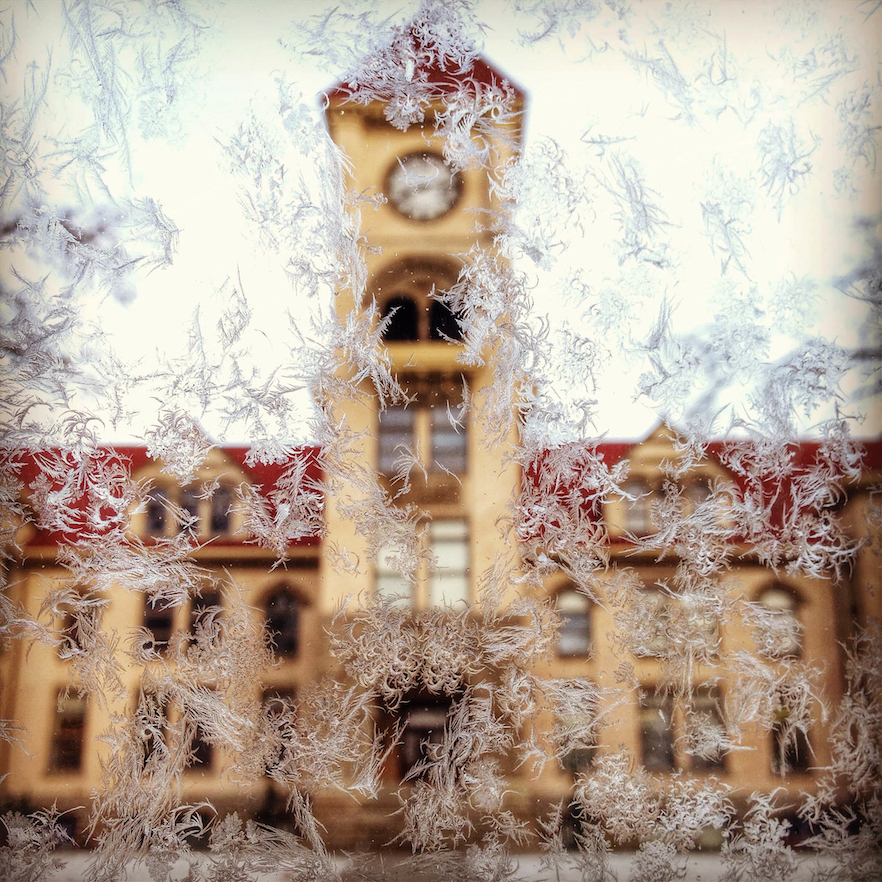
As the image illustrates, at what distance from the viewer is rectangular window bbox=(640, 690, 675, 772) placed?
57.4 inches

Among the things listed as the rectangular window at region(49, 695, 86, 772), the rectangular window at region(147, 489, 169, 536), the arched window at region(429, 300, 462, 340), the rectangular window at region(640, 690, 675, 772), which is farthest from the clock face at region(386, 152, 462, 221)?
the rectangular window at region(49, 695, 86, 772)

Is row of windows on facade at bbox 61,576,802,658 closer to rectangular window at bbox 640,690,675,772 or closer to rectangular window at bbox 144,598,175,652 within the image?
rectangular window at bbox 144,598,175,652

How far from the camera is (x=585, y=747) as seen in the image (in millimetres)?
1459

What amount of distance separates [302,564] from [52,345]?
0.81m

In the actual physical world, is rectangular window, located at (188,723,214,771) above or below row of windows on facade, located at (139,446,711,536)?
below

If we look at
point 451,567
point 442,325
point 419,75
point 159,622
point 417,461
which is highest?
point 419,75

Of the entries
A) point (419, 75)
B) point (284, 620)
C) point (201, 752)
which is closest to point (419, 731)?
point (284, 620)

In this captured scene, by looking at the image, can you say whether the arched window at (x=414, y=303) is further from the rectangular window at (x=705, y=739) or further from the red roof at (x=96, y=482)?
the rectangular window at (x=705, y=739)

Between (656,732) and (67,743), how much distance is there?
1369 mm

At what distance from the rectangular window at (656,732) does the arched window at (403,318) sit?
102cm

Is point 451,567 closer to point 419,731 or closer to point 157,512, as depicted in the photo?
point 419,731

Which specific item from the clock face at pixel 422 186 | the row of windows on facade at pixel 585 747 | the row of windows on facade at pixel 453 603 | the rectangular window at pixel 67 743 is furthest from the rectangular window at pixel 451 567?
the rectangular window at pixel 67 743

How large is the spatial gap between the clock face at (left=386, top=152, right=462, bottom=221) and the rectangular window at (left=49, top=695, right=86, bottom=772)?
56.1 inches

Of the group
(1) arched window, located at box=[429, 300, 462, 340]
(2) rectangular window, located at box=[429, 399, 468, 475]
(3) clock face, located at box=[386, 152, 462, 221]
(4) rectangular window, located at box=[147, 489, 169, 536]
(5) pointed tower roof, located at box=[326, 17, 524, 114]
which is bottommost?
(4) rectangular window, located at box=[147, 489, 169, 536]
